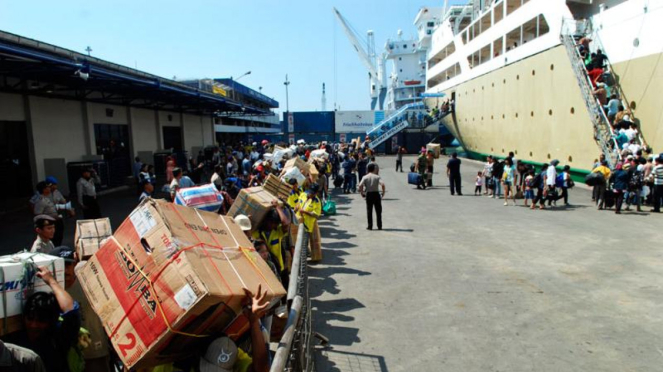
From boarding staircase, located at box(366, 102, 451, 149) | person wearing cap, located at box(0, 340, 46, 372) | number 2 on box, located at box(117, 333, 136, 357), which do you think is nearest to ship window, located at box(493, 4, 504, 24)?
boarding staircase, located at box(366, 102, 451, 149)

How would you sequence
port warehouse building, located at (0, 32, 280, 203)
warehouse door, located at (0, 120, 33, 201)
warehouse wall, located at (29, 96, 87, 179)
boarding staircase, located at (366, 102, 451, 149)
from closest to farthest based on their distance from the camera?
1. port warehouse building, located at (0, 32, 280, 203)
2. warehouse door, located at (0, 120, 33, 201)
3. warehouse wall, located at (29, 96, 87, 179)
4. boarding staircase, located at (366, 102, 451, 149)

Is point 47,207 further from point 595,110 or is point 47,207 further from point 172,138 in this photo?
point 172,138

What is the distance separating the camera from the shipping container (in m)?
52.1

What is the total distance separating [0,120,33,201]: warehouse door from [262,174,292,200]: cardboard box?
11062 mm

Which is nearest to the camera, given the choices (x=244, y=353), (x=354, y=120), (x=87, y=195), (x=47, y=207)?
(x=244, y=353)

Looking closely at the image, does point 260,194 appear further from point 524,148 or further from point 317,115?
point 317,115

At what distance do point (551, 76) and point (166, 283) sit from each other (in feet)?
62.9

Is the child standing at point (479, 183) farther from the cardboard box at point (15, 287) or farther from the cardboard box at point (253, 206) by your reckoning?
the cardboard box at point (15, 287)

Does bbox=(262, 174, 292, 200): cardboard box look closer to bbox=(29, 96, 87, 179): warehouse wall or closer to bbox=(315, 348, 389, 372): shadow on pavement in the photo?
bbox=(315, 348, 389, 372): shadow on pavement

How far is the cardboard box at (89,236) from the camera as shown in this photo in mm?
3965

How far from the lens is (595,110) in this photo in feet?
47.4

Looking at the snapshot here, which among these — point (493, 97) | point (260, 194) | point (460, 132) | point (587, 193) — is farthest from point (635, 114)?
point (460, 132)

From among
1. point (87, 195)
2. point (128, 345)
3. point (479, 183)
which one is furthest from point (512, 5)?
point (128, 345)

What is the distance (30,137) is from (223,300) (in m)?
14.9
